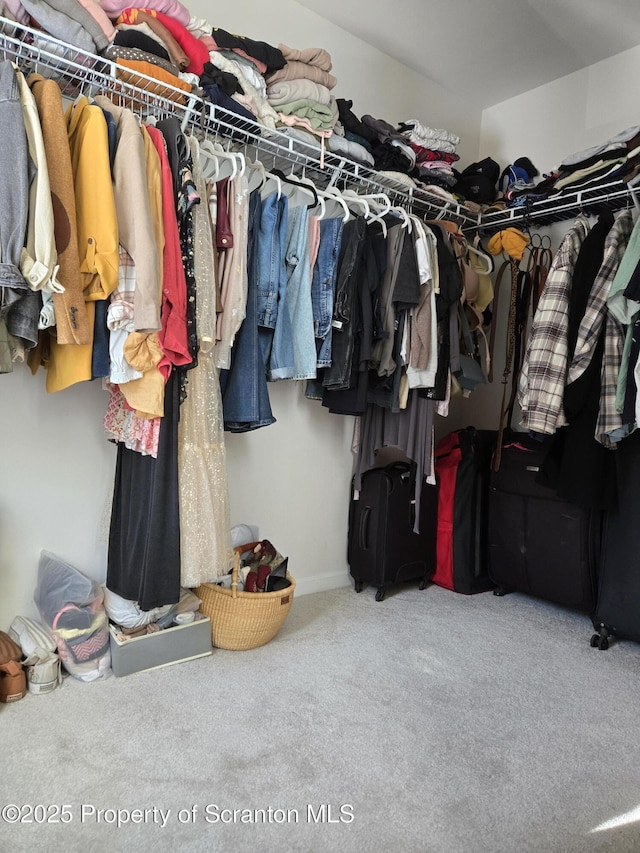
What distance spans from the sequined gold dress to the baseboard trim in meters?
0.89

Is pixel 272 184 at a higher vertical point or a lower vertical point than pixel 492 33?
lower

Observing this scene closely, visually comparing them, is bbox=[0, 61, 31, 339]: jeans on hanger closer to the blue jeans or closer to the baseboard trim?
the blue jeans

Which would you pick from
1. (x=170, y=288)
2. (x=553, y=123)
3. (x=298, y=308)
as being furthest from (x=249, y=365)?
(x=553, y=123)

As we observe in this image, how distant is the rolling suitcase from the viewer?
307 cm

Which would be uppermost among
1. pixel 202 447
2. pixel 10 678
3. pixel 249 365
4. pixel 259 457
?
pixel 249 365

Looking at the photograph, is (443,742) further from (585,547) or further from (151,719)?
(585,547)

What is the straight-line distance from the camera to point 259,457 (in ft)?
9.04

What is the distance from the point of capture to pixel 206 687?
6.61 ft

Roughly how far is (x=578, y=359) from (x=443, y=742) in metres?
1.49

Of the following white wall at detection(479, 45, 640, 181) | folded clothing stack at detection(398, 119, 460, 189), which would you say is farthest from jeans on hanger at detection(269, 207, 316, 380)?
white wall at detection(479, 45, 640, 181)

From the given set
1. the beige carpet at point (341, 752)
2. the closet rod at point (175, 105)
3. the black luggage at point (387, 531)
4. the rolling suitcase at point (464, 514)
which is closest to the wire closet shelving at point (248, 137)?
the closet rod at point (175, 105)

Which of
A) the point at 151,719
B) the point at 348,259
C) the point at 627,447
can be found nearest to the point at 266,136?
the point at 348,259

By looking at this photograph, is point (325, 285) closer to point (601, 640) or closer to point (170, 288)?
point (170, 288)

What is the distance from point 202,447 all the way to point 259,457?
691mm
